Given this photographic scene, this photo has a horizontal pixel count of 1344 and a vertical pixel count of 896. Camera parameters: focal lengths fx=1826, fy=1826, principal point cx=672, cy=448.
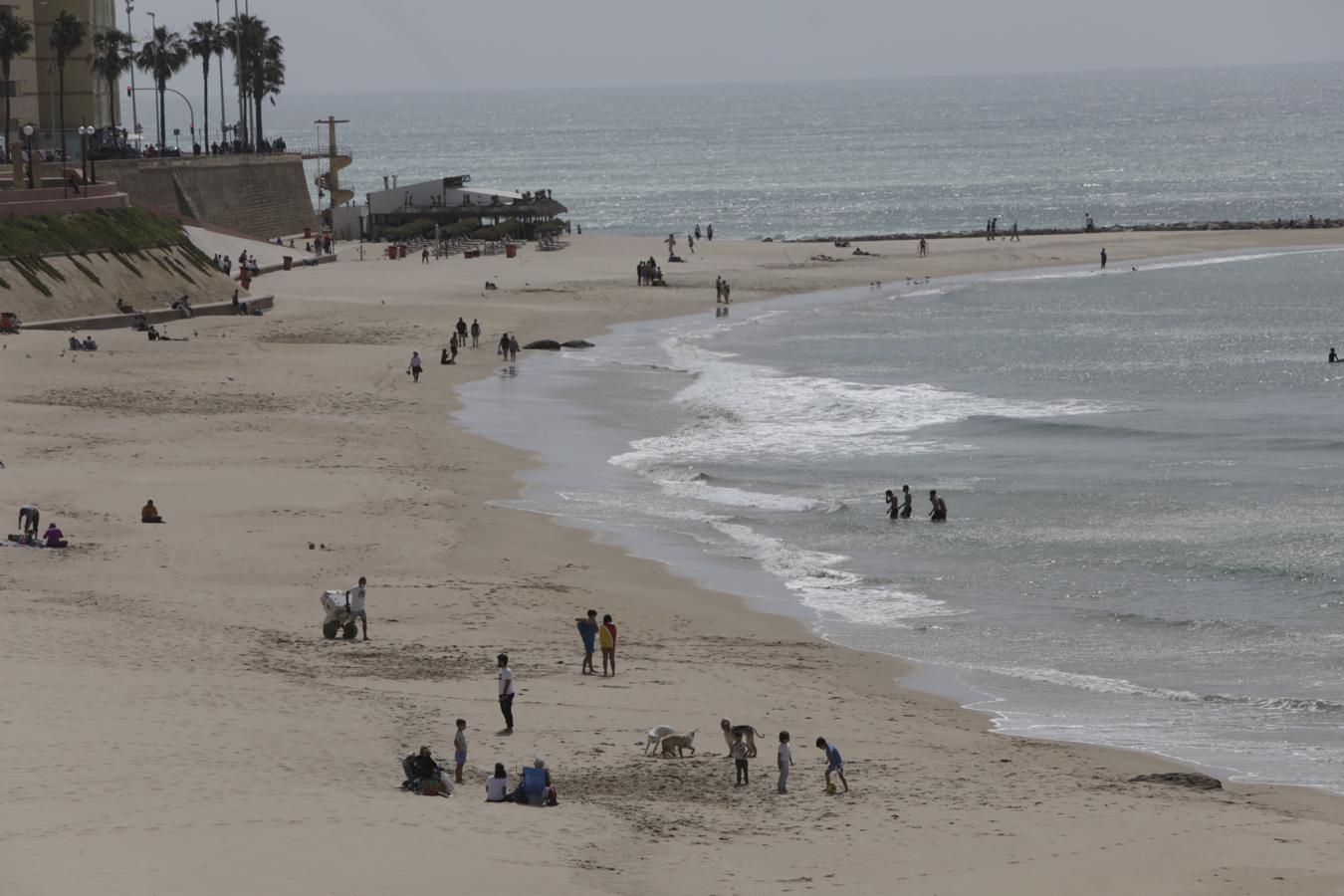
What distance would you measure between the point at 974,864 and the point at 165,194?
213 ft

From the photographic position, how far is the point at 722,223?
11988 cm

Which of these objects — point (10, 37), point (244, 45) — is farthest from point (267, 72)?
point (10, 37)

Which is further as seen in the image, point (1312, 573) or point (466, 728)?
point (1312, 573)

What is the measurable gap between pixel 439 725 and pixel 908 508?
586 inches

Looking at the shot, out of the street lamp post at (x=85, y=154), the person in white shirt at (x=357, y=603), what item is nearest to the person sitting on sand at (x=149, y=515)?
the person in white shirt at (x=357, y=603)

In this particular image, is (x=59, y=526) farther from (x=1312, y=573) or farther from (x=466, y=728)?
(x=1312, y=573)

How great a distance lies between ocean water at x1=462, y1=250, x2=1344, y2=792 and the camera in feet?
77.4

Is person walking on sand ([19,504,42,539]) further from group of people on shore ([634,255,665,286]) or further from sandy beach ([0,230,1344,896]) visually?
group of people on shore ([634,255,665,286])

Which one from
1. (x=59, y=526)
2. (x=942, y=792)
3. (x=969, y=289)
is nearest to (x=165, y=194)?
(x=969, y=289)

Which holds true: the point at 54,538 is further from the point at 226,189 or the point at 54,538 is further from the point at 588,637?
the point at 226,189

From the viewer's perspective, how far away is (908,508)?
33.0 meters

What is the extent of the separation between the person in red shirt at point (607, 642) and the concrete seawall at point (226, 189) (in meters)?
48.1

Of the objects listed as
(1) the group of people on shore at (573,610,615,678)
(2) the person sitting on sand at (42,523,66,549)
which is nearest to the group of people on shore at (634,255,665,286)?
(2) the person sitting on sand at (42,523,66,549)

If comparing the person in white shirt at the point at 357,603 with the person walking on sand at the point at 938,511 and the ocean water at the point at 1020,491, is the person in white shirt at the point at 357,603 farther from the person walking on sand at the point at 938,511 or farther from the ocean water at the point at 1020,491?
the person walking on sand at the point at 938,511
